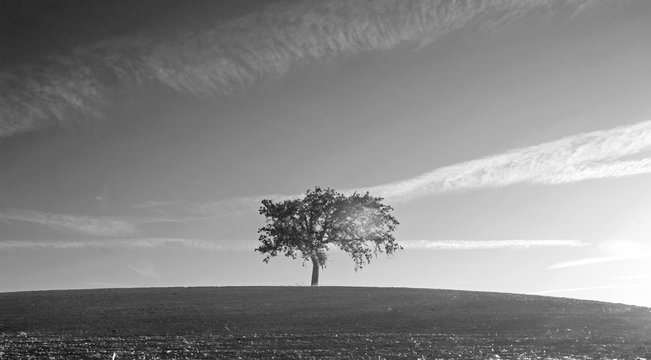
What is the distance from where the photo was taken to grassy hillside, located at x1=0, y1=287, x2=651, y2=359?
1055 inches

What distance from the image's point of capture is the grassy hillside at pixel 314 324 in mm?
26797

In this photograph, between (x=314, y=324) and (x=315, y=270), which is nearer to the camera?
(x=314, y=324)

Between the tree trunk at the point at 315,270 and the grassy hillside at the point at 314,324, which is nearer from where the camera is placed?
the grassy hillside at the point at 314,324

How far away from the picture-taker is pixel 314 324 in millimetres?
34312

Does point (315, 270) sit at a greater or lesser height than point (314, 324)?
greater

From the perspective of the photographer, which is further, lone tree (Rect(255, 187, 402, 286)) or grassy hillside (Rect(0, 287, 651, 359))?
lone tree (Rect(255, 187, 402, 286))

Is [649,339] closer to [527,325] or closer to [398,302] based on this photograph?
[527,325]

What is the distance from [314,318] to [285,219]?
33.2 m

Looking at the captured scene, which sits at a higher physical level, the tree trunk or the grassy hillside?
the tree trunk

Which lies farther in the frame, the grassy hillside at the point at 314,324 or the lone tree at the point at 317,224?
the lone tree at the point at 317,224

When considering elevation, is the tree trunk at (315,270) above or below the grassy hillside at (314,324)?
above

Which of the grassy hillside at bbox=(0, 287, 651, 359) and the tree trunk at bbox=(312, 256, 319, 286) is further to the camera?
the tree trunk at bbox=(312, 256, 319, 286)

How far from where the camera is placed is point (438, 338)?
99.7 feet

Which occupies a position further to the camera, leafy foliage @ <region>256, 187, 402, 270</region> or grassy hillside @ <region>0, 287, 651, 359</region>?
leafy foliage @ <region>256, 187, 402, 270</region>
